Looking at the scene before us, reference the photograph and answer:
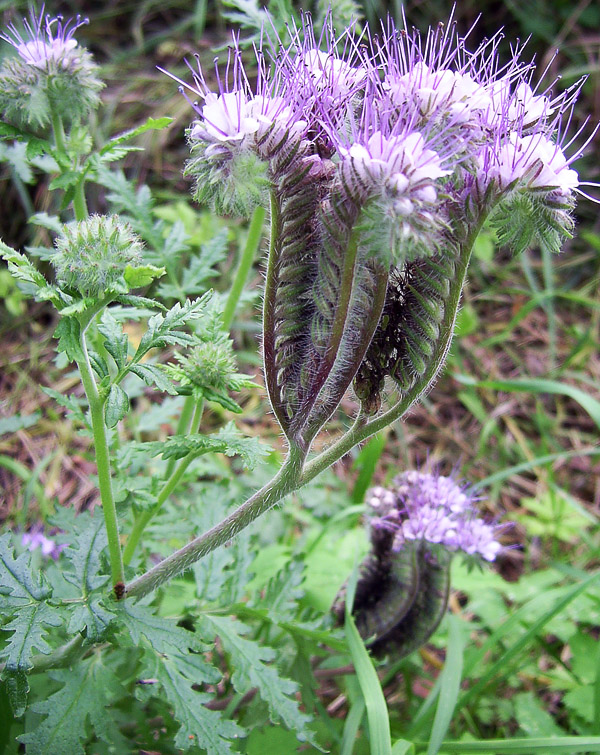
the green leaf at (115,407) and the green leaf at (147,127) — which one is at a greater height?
the green leaf at (147,127)

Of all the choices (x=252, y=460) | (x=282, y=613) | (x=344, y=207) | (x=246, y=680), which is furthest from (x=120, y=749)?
(x=344, y=207)

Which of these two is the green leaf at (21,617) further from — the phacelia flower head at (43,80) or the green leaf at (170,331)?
the phacelia flower head at (43,80)

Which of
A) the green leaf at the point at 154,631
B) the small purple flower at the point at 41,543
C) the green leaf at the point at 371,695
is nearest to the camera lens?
the green leaf at the point at 154,631

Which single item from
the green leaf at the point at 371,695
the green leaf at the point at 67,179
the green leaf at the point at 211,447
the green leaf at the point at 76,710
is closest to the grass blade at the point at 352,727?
the green leaf at the point at 371,695

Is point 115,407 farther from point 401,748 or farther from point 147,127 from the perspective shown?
point 401,748

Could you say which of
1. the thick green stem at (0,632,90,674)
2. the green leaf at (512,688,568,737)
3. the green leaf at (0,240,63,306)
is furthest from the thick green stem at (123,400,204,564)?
the green leaf at (512,688,568,737)

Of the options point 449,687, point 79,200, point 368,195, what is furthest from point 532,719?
point 79,200

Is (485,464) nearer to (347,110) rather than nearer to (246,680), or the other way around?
(246,680)
